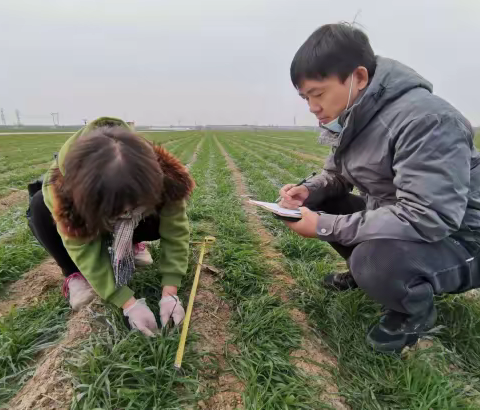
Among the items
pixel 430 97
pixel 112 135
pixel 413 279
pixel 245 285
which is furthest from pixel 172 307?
pixel 430 97

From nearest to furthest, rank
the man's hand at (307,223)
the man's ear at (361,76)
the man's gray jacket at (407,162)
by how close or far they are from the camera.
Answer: the man's gray jacket at (407,162), the man's ear at (361,76), the man's hand at (307,223)

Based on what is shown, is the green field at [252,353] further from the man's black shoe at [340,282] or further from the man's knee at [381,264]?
the man's knee at [381,264]

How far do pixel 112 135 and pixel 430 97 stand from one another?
1.53m

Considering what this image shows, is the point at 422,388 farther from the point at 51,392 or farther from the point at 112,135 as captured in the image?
the point at 112,135

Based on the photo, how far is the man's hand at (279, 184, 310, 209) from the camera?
7.78 feet

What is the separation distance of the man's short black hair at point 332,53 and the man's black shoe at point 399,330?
4.30ft

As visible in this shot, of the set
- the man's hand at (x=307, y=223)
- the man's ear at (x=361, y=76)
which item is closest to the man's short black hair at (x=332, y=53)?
the man's ear at (x=361, y=76)

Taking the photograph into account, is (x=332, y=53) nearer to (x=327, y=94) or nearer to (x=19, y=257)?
(x=327, y=94)

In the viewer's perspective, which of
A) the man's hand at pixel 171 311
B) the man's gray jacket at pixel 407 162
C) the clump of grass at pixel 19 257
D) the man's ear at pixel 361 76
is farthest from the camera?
the clump of grass at pixel 19 257

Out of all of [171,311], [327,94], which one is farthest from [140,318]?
[327,94]

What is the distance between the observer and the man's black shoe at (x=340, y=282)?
247 cm

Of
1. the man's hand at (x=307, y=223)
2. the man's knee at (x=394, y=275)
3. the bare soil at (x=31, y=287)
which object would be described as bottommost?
the bare soil at (x=31, y=287)

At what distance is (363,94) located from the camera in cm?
168

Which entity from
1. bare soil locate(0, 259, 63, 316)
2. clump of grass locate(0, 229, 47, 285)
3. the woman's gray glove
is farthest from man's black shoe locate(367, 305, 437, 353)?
clump of grass locate(0, 229, 47, 285)
